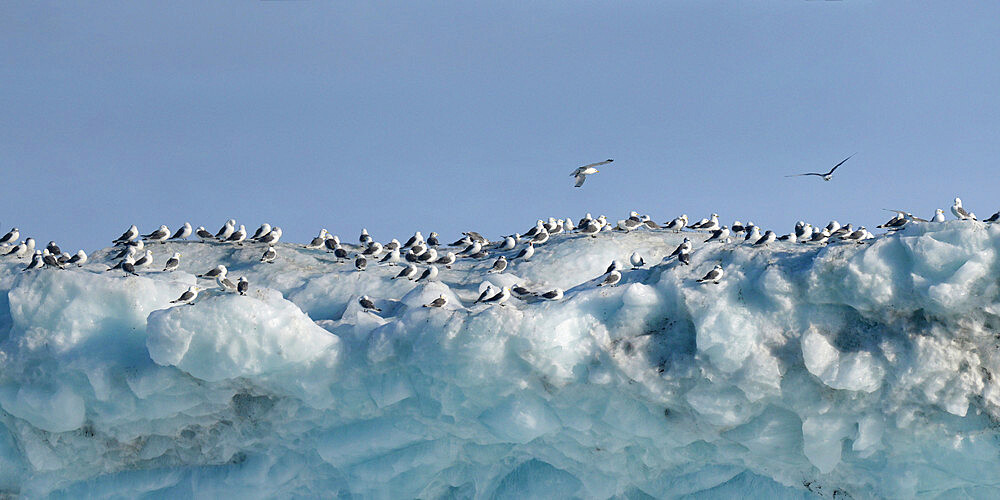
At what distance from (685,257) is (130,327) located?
930cm

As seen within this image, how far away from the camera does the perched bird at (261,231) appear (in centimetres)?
2473

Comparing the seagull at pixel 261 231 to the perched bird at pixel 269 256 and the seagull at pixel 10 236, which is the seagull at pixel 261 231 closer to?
the perched bird at pixel 269 256

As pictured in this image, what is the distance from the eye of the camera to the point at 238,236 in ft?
81.3

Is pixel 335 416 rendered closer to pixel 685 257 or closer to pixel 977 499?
pixel 685 257

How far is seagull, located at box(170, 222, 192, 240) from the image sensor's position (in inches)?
1009

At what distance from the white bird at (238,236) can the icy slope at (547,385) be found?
20.5ft

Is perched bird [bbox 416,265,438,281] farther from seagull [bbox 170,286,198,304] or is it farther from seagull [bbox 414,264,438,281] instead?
seagull [bbox 170,286,198,304]

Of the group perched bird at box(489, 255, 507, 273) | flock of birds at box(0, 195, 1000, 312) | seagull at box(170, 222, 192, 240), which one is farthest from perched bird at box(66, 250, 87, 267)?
perched bird at box(489, 255, 507, 273)

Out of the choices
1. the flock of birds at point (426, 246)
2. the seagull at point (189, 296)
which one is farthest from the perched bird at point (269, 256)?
the seagull at point (189, 296)

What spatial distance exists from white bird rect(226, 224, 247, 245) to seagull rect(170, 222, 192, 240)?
Result: 1.42 meters

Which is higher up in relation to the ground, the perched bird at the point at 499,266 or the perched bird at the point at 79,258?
the perched bird at the point at 79,258

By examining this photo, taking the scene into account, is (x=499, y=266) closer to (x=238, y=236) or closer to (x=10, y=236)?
(x=238, y=236)

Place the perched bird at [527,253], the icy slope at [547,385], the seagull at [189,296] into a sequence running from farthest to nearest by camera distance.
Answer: the perched bird at [527,253] → the seagull at [189,296] → the icy slope at [547,385]

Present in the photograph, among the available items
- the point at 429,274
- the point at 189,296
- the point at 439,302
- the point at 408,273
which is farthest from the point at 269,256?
the point at 439,302
